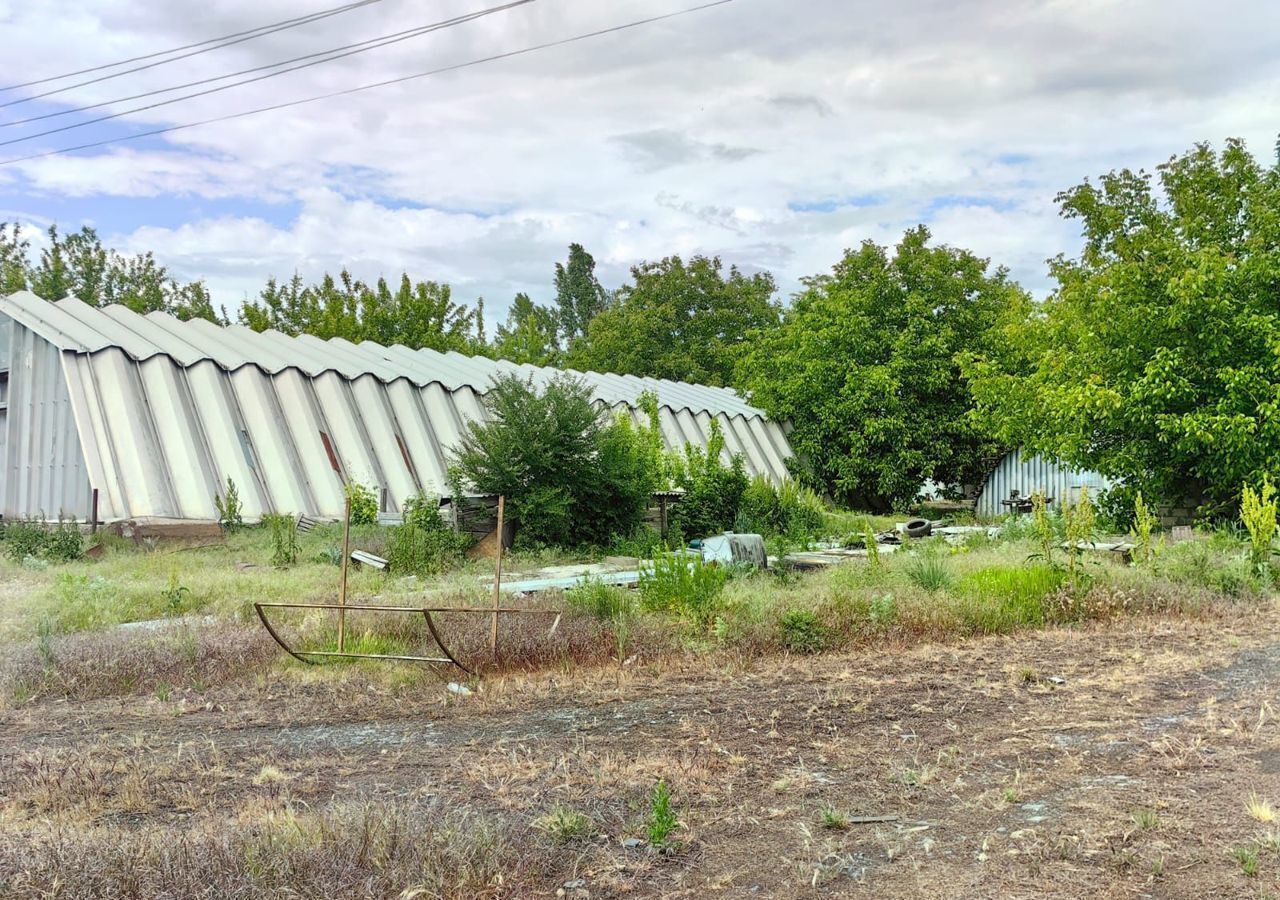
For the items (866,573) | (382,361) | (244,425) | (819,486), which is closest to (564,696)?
(866,573)

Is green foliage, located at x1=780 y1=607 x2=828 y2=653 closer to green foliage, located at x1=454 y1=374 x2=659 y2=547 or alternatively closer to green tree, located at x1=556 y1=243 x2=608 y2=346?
green foliage, located at x1=454 y1=374 x2=659 y2=547

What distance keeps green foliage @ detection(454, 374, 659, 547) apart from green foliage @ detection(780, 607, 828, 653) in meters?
6.96

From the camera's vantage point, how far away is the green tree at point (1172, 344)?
592 inches

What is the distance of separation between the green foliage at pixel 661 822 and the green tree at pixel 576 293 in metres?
58.1

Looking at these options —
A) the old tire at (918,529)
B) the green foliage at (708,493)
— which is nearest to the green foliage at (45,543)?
the green foliage at (708,493)

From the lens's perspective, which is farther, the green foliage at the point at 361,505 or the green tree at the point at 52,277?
the green tree at the point at 52,277

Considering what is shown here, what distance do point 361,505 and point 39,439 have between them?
557 cm

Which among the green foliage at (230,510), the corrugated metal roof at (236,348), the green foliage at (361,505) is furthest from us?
the corrugated metal roof at (236,348)

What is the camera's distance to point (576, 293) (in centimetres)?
6194

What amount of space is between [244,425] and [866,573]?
11.7 m

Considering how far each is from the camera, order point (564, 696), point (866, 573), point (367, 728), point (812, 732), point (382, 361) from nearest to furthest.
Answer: point (812, 732) < point (367, 728) < point (564, 696) < point (866, 573) < point (382, 361)

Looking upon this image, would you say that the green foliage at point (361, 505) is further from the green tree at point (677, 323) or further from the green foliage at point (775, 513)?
the green tree at point (677, 323)

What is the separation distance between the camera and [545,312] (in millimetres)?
62562

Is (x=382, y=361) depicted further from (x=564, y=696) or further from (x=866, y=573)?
(x=564, y=696)
